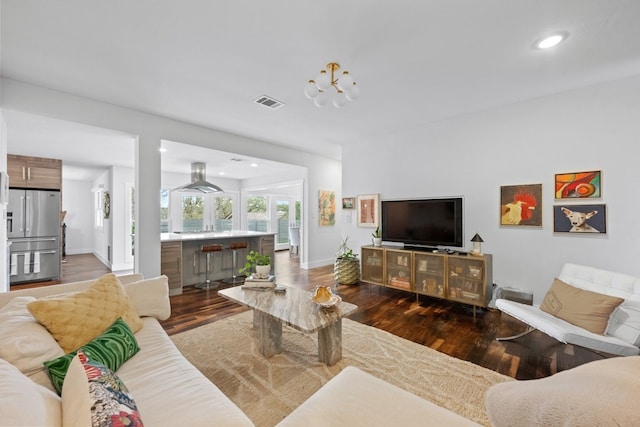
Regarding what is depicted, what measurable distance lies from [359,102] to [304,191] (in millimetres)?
3016

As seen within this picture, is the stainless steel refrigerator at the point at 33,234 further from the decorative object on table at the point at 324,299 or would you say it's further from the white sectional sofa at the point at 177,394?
the decorative object on table at the point at 324,299

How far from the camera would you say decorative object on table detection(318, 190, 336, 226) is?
6210 mm

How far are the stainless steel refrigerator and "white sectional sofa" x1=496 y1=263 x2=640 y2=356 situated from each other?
24.9 feet

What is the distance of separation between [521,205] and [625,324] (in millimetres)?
1657

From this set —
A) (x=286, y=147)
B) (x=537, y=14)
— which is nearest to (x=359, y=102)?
(x=537, y=14)

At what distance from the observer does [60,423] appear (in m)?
0.76

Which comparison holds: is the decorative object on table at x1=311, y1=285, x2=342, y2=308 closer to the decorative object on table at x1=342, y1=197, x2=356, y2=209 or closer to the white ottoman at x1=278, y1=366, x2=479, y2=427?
the white ottoman at x1=278, y1=366, x2=479, y2=427

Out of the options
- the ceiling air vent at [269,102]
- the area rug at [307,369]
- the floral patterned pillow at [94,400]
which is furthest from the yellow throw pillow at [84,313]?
the ceiling air vent at [269,102]

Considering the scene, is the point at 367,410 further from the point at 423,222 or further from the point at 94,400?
the point at 423,222

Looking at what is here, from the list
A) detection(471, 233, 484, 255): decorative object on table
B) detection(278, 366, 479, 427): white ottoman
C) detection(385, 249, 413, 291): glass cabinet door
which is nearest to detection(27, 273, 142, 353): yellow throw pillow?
detection(278, 366, 479, 427): white ottoman

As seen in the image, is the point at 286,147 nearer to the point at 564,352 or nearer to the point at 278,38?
the point at 278,38

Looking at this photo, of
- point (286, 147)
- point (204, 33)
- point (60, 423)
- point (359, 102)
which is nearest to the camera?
point (60, 423)

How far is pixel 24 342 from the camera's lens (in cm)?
119

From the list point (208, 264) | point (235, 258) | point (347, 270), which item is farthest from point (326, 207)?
point (208, 264)
